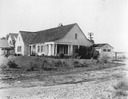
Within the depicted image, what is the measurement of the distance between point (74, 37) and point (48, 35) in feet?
12.3

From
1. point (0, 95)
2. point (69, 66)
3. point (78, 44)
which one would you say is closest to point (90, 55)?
point (78, 44)

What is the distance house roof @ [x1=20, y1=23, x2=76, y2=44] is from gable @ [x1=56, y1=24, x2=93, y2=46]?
42cm

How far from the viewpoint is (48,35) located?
1088 inches

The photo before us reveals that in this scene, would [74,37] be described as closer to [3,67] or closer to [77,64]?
[77,64]

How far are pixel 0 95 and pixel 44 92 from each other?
5.02 feet

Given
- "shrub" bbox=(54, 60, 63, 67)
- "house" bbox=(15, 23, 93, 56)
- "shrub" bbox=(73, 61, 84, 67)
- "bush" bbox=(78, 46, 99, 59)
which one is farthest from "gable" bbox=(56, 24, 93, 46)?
"shrub" bbox=(54, 60, 63, 67)

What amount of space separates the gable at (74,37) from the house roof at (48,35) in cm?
42

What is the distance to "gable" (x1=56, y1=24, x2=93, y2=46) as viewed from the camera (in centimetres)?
2505

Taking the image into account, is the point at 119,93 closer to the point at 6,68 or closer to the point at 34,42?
the point at 6,68

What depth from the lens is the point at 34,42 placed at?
28.7 metres

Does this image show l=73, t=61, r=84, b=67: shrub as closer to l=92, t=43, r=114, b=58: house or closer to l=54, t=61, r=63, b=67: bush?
l=54, t=61, r=63, b=67: bush

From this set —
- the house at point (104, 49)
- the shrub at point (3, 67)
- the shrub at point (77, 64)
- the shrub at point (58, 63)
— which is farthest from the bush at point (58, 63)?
the house at point (104, 49)

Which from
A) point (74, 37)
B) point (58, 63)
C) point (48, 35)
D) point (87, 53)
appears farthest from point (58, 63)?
point (48, 35)

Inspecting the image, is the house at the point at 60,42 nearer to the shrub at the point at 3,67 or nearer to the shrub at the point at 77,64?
the shrub at the point at 77,64
